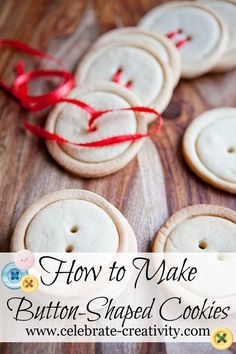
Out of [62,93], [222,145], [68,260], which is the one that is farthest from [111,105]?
[68,260]

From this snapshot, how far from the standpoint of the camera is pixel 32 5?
49.9 inches

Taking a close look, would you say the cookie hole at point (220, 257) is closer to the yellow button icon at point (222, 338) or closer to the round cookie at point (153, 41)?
the yellow button icon at point (222, 338)

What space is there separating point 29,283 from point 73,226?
12cm

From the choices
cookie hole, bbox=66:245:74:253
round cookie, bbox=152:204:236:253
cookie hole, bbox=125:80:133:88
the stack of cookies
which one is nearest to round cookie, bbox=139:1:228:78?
the stack of cookies

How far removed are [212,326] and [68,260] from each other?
0.84ft

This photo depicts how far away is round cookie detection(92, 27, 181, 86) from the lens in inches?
41.1

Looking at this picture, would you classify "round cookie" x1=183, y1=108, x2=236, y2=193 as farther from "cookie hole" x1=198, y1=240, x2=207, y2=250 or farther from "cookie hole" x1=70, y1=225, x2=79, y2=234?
"cookie hole" x1=70, y1=225, x2=79, y2=234

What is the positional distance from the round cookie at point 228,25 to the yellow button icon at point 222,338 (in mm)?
605

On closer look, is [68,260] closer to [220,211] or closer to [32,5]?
[220,211]

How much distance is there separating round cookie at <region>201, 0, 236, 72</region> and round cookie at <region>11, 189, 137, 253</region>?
1.53 feet

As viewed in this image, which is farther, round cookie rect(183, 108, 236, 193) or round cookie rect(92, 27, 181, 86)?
round cookie rect(92, 27, 181, 86)

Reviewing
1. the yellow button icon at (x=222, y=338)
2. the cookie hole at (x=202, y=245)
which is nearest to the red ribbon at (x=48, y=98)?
the cookie hole at (x=202, y=245)

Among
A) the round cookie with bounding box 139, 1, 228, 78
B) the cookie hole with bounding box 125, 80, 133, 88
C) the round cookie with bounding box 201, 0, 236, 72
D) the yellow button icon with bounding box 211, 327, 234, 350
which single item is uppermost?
the cookie hole with bounding box 125, 80, 133, 88

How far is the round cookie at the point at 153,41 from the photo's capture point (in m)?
1.04
